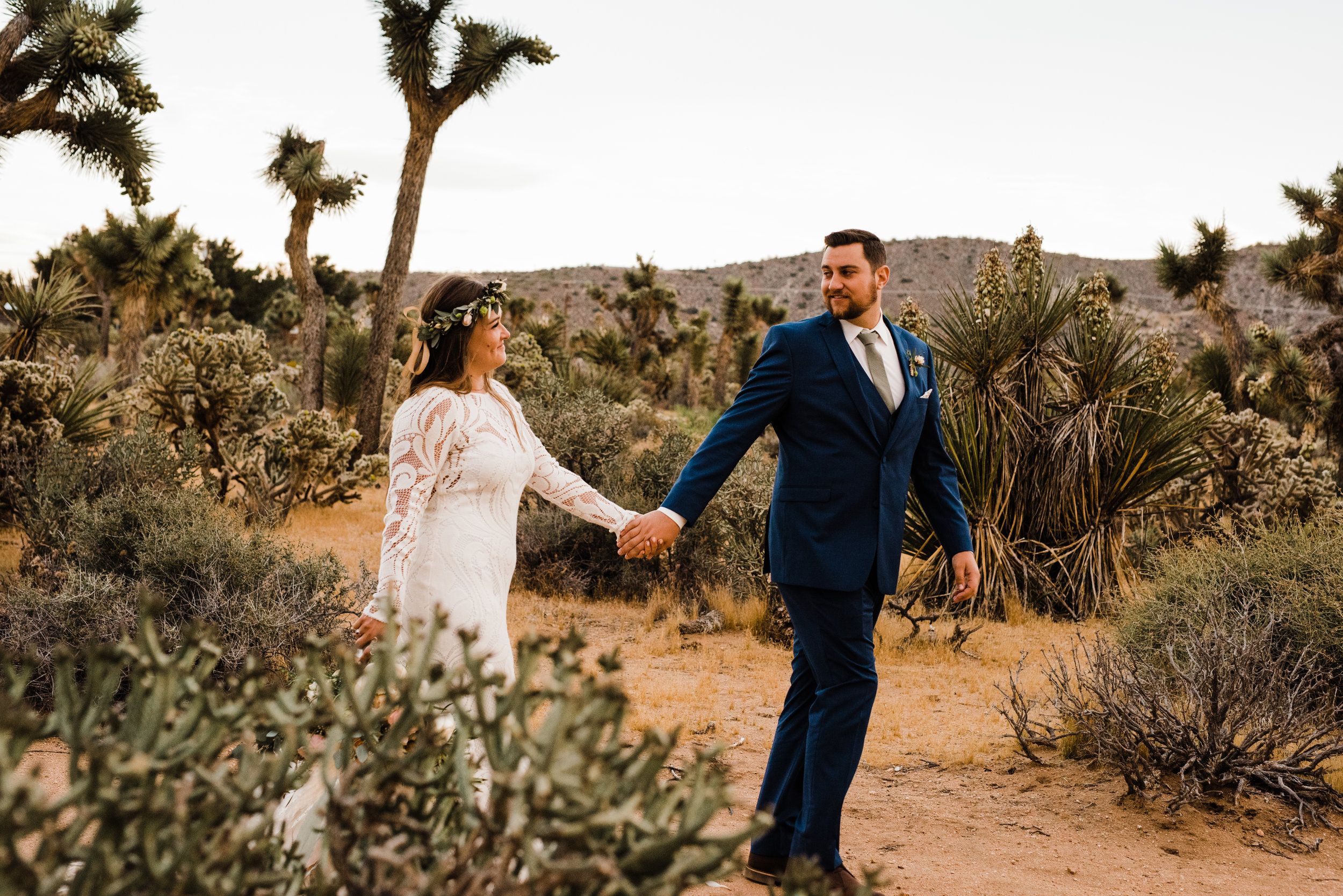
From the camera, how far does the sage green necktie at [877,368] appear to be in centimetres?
313

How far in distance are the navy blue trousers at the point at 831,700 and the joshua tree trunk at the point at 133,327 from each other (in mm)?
20523

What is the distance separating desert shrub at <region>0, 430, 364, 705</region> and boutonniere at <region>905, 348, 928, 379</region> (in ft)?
9.08

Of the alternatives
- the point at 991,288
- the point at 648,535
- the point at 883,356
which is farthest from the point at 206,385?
the point at 883,356

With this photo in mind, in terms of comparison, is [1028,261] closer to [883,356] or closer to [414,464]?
[883,356]

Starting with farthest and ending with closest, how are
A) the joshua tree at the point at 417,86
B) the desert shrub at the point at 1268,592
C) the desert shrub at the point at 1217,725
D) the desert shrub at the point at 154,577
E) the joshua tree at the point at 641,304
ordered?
the joshua tree at the point at 641,304, the joshua tree at the point at 417,86, the desert shrub at the point at 154,577, the desert shrub at the point at 1268,592, the desert shrub at the point at 1217,725

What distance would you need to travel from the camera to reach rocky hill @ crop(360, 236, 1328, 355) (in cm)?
5119

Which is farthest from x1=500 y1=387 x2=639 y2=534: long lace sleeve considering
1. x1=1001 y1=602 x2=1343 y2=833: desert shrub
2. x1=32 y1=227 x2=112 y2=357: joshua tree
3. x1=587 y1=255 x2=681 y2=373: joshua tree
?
x1=587 y1=255 x2=681 y2=373: joshua tree

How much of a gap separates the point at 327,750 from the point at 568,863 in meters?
0.34

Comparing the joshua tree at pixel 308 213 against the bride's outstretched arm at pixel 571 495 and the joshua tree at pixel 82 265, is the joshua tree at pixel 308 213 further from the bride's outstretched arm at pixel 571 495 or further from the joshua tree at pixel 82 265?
the bride's outstretched arm at pixel 571 495

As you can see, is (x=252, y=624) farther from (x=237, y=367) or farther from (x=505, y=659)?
(x=237, y=367)

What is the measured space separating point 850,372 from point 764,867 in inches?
61.7

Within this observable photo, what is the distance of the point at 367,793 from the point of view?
47.2 inches

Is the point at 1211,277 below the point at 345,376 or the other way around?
the other way around

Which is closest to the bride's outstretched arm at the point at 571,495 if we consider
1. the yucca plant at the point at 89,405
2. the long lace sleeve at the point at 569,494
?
the long lace sleeve at the point at 569,494
